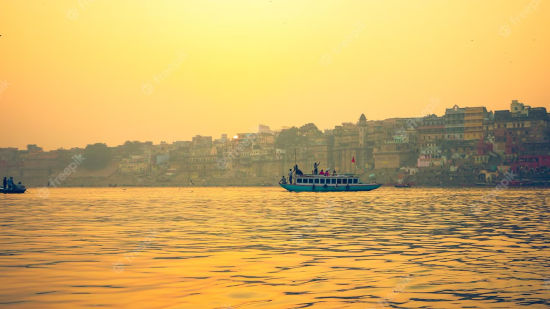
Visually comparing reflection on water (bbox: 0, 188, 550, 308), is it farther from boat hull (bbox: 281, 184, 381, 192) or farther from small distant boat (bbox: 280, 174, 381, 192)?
small distant boat (bbox: 280, 174, 381, 192)

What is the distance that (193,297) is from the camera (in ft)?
46.0

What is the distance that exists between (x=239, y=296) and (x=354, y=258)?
23.9ft

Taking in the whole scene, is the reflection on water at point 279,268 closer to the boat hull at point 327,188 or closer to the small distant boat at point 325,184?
the boat hull at point 327,188

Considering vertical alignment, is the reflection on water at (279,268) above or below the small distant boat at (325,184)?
below

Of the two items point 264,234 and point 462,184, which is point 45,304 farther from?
point 462,184

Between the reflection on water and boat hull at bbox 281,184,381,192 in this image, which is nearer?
the reflection on water

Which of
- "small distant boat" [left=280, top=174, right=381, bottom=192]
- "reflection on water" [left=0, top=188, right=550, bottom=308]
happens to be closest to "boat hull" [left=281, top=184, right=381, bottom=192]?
"small distant boat" [left=280, top=174, right=381, bottom=192]

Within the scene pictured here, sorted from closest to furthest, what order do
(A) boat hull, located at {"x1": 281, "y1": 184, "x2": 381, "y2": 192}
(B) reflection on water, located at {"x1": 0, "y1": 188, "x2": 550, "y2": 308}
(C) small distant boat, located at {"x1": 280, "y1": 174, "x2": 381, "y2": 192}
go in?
(B) reflection on water, located at {"x1": 0, "y1": 188, "x2": 550, "y2": 308} < (A) boat hull, located at {"x1": 281, "y1": 184, "x2": 381, "y2": 192} < (C) small distant boat, located at {"x1": 280, "y1": 174, "x2": 381, "y2": 192}

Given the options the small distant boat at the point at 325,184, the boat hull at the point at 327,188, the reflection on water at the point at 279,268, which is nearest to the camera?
the reflection on water at the point at 279,268

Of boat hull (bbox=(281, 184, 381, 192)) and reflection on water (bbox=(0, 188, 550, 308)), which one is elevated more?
boat hull (bbox=(281, 184, 381, 192))

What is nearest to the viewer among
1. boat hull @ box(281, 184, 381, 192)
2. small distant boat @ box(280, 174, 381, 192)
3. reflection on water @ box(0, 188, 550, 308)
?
reflection on water @ box(0, 188, 550, 308)

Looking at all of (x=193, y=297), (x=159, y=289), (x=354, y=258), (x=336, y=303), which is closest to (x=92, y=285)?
(x=159, y=289)

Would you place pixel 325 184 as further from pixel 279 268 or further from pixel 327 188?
pixel 279 268

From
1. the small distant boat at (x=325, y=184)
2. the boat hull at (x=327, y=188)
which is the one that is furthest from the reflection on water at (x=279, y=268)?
the small distant boat at (x=325, y=184)
